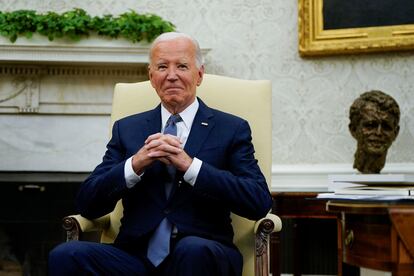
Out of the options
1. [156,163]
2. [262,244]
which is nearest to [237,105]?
[156,163]

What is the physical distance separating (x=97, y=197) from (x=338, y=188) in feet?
2.65

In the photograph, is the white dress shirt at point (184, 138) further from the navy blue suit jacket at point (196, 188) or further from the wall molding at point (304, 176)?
the wall molding at point (304, 176)

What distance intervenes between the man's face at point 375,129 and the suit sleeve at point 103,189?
1563mm

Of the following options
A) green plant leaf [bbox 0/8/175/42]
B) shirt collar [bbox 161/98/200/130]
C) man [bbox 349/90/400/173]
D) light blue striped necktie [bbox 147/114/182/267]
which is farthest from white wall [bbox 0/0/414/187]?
light blue striped necktie [bbox 147/114/182/267]

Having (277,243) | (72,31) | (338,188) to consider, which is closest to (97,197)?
(338,188)

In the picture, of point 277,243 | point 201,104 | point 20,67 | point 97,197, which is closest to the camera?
point 97,197

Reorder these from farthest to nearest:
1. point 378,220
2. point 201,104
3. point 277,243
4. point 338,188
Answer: point 277,243, point 201,104, point 338,188, point 378,220

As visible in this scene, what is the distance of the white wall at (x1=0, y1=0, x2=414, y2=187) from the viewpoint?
409 cm

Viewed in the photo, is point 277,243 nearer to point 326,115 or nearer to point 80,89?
point 326,115

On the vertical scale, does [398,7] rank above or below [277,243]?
above

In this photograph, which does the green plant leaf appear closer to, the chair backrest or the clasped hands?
the chair backrest

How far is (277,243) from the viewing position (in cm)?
353

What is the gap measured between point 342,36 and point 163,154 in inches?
89.9

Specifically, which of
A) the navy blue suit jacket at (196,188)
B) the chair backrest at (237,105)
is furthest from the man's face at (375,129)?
the navy blue suit jacket at (196,188)
